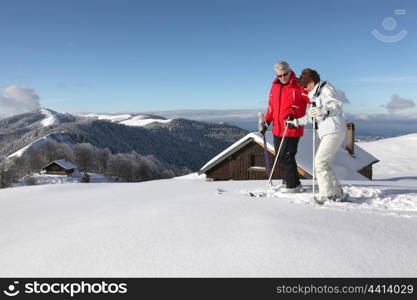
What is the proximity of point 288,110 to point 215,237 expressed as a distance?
2925mm

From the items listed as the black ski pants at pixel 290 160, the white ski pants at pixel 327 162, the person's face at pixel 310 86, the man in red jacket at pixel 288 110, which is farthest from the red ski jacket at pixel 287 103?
the white ski pants at pixel 327 162

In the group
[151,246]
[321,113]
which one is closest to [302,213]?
[321,113]

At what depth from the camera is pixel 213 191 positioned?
529cm

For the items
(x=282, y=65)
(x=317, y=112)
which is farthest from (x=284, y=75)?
(x=317, y=112)

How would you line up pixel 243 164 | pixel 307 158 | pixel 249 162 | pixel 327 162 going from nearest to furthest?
pixel 327 162
pixel 307 158
pixel 249 162
pixel 243 164

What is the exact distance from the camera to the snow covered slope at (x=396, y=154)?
31.2m

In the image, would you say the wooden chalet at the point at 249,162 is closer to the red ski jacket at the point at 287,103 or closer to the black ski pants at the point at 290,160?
the red ski jacket at the point at 287,103

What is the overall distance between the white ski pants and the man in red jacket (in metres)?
0.74

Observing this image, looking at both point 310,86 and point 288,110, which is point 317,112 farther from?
point 288,110

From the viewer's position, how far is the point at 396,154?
4006cm

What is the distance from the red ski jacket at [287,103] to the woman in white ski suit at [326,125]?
1.89ft

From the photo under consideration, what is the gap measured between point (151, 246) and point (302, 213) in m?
1.85

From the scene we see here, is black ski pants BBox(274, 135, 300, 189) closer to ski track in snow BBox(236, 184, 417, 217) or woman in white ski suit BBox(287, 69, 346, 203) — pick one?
ski track in snow BBox(236, 184, 417, 217)

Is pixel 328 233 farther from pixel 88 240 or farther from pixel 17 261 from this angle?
pixel 17 261
